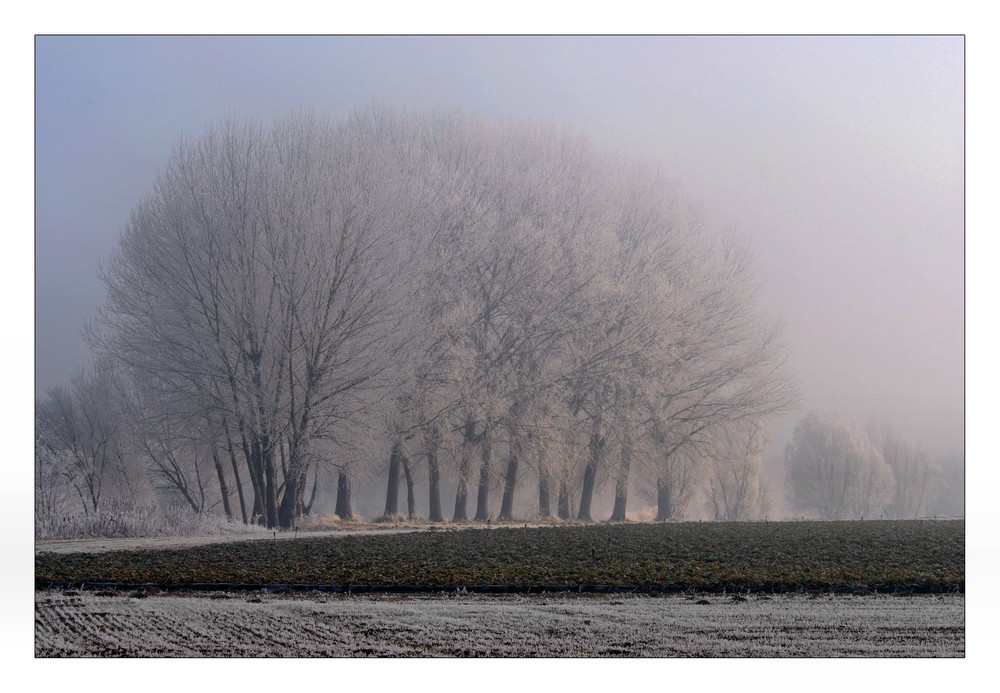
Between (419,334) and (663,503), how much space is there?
15.0 feet

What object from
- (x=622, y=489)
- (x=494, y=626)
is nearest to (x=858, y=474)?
(x=622, y=489)

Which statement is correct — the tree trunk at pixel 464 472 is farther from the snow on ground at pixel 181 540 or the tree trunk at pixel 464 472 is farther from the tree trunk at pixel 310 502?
the tree trunk at pixel 310 502

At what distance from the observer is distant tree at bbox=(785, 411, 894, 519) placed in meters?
13.8

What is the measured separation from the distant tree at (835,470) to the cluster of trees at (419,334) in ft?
2.02

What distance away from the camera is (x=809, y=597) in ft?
29.3

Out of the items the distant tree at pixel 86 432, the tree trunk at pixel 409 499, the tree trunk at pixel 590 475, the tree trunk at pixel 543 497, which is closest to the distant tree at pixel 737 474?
the tree trunk at pixel 590 475

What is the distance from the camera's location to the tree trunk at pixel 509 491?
579 inches

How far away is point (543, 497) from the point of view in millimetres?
15148

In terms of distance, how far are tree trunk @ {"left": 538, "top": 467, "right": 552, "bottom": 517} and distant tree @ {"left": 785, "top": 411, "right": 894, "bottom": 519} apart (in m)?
3.58

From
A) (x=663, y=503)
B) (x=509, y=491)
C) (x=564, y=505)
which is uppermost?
(x=509, y=491)

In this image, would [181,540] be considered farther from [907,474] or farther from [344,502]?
[907,474]

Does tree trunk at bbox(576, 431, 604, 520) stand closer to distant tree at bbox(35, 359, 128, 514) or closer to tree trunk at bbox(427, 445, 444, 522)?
tree trunk at bbox(427, 445, 444, 522)

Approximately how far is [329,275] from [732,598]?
23.1 feet

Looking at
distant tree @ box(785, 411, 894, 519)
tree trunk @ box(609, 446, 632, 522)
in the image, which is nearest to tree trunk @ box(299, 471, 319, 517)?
tree trunk @ box(609, 446, 632, 522)
